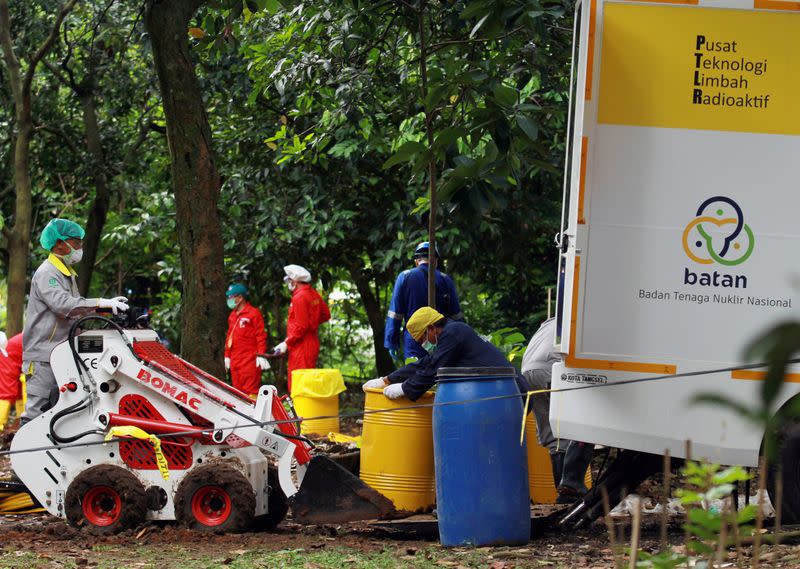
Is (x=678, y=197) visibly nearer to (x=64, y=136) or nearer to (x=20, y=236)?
(x=20, y=236)

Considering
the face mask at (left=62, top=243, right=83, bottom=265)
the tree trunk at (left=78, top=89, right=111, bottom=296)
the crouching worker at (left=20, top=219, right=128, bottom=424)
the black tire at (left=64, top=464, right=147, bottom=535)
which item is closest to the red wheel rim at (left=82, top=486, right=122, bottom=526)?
the black tire at (left=64, top=464, right=147, bottom=535)

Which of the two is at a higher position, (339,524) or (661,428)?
(661,428)

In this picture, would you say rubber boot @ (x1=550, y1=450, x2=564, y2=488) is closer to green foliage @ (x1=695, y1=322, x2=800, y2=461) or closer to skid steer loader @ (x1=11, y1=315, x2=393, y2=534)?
skid steer loader @ (x1=11, y1=315, x2=393, y2=534)

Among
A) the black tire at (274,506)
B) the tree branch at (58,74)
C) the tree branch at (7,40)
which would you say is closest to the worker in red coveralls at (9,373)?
the tree branch at (7,40)

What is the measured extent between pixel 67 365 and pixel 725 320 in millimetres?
3942

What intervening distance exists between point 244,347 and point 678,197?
9.01 m

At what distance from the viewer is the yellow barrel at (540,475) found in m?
8.47

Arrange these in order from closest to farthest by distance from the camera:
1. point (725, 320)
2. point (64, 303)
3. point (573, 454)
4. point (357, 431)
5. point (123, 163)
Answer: point (725, 320)
point (573, 454)
point (64, 303)
point (357, 431)
point (123, 163)

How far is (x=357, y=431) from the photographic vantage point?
14500 mm

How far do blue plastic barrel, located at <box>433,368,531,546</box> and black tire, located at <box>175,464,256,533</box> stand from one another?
1.28 metres

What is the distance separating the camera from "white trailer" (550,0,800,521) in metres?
6.14

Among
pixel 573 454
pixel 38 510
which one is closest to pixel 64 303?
pixel 38 510

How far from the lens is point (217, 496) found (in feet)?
24.0

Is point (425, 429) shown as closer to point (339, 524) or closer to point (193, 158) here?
point (339, 524)
